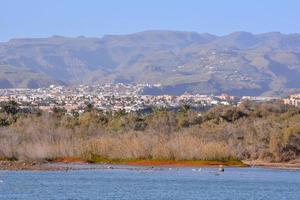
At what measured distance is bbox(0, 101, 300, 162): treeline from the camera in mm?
106625

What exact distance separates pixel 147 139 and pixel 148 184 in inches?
1336

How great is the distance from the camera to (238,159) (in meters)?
110

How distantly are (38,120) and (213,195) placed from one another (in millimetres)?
62018

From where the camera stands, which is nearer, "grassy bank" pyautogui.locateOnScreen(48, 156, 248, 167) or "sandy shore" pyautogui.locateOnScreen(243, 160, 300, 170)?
"grassy bank" pyautogui.locateOnScreen(48, 156, 248, 167)

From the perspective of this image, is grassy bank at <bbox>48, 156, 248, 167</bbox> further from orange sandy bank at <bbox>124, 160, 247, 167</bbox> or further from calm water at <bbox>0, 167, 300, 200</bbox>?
calm water at <bbox>0, 167, 300, 200</bbox>

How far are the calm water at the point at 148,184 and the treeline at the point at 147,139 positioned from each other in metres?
11.1

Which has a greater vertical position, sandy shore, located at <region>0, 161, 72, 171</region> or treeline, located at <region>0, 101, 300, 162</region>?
treeline, located at <region>0, 101, 300, 162</region>

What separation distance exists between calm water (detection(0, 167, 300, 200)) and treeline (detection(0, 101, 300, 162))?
1110cm

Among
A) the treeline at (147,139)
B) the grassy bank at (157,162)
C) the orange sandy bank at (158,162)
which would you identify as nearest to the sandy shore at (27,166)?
the treeline at (147,139)

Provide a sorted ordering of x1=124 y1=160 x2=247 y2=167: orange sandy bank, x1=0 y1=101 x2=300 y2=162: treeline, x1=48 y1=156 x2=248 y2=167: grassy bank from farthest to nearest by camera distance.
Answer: x1=0 y1=101 x2=300 y2=162: treeline, x1=48 y1=156 x2=248 y2=167: grassy bank, x1=124 y1=160 x2=247 y2=167: orange sandy bank

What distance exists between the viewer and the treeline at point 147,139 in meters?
107

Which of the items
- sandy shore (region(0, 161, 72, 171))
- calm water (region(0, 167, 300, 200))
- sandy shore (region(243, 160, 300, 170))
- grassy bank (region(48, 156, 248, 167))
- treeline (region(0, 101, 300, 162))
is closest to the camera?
calm water (region(0, 167, 300, 200))

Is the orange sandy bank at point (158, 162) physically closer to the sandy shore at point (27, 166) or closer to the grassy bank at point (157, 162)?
the grassy bank at point (157, 162)

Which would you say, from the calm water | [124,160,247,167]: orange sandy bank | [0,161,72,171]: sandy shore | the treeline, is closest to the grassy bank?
[124,160,247,167]: orange sandy bank
